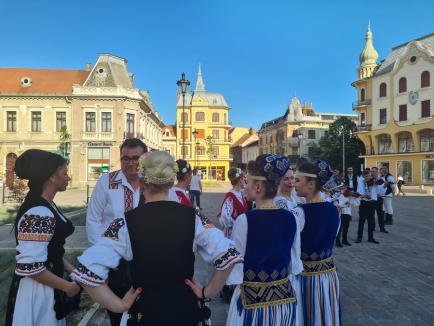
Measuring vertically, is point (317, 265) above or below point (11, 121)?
below

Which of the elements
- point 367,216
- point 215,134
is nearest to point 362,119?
point 215,134

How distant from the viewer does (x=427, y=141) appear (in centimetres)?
3925

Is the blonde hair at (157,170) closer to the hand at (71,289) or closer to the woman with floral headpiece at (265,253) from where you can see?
the woman with floral headpiece at (265,253)

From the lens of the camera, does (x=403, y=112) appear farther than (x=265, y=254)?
Yes

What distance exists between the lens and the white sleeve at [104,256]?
187 centimetres

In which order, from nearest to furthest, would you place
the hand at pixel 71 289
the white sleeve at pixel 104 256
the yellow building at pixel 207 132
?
the white sleeve at pixel 104 256, the hand at pixel 71 289, the yellow building at pixel 207 132

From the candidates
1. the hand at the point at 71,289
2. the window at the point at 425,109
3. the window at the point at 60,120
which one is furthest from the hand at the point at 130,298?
the window at the point at 425,109

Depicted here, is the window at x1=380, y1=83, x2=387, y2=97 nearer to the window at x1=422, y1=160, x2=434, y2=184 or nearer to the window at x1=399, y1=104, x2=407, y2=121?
the window at x1=399, y1=104, x2=407, y2=121

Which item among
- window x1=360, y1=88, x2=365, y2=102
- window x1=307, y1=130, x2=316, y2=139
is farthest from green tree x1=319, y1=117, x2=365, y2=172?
window x1=307, y1=130, x2=316, y2=139

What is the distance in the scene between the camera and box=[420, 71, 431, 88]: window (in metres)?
39.1

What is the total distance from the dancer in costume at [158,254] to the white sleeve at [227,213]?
294 centimetres

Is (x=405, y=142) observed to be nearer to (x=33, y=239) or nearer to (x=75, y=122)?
(x=75, y=122)

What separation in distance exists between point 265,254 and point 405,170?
44294mm

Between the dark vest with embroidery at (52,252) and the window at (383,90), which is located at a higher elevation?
the window at (383,90)
